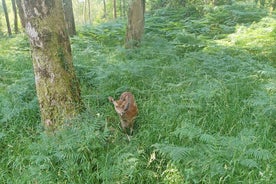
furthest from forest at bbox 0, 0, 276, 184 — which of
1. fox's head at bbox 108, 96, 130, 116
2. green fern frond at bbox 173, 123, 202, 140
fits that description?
fox's head at bbox 108, 96, 130, 116

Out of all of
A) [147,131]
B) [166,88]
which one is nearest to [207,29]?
[166,88]

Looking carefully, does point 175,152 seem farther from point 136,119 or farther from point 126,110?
point 136,119

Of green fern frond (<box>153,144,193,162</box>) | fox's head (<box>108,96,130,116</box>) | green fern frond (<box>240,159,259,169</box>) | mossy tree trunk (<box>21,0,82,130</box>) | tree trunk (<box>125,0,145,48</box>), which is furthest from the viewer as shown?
tree trunk (<box>125,0,145,48</box>)

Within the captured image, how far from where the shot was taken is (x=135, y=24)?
6.75m

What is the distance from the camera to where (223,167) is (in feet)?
8.98

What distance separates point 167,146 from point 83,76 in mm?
2619

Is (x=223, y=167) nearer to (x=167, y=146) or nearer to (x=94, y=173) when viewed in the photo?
(x=167, y=146)

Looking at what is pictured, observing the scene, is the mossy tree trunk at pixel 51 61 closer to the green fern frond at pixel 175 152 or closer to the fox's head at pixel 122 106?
the fox's head at pixel 122 106

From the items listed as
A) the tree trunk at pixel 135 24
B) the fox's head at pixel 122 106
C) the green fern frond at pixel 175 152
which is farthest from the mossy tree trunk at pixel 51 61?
the tree trunk at pixel 135 24

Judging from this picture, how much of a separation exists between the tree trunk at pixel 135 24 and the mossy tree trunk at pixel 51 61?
3228 millimetres

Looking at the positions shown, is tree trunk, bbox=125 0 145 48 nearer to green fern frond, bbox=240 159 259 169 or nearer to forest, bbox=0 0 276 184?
forest, bbox=0 0 276 184

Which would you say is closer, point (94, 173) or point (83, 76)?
point (94, 173)

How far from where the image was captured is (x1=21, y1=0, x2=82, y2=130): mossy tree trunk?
3377 mm

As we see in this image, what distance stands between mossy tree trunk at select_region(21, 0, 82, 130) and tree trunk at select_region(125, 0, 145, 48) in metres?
3.23
